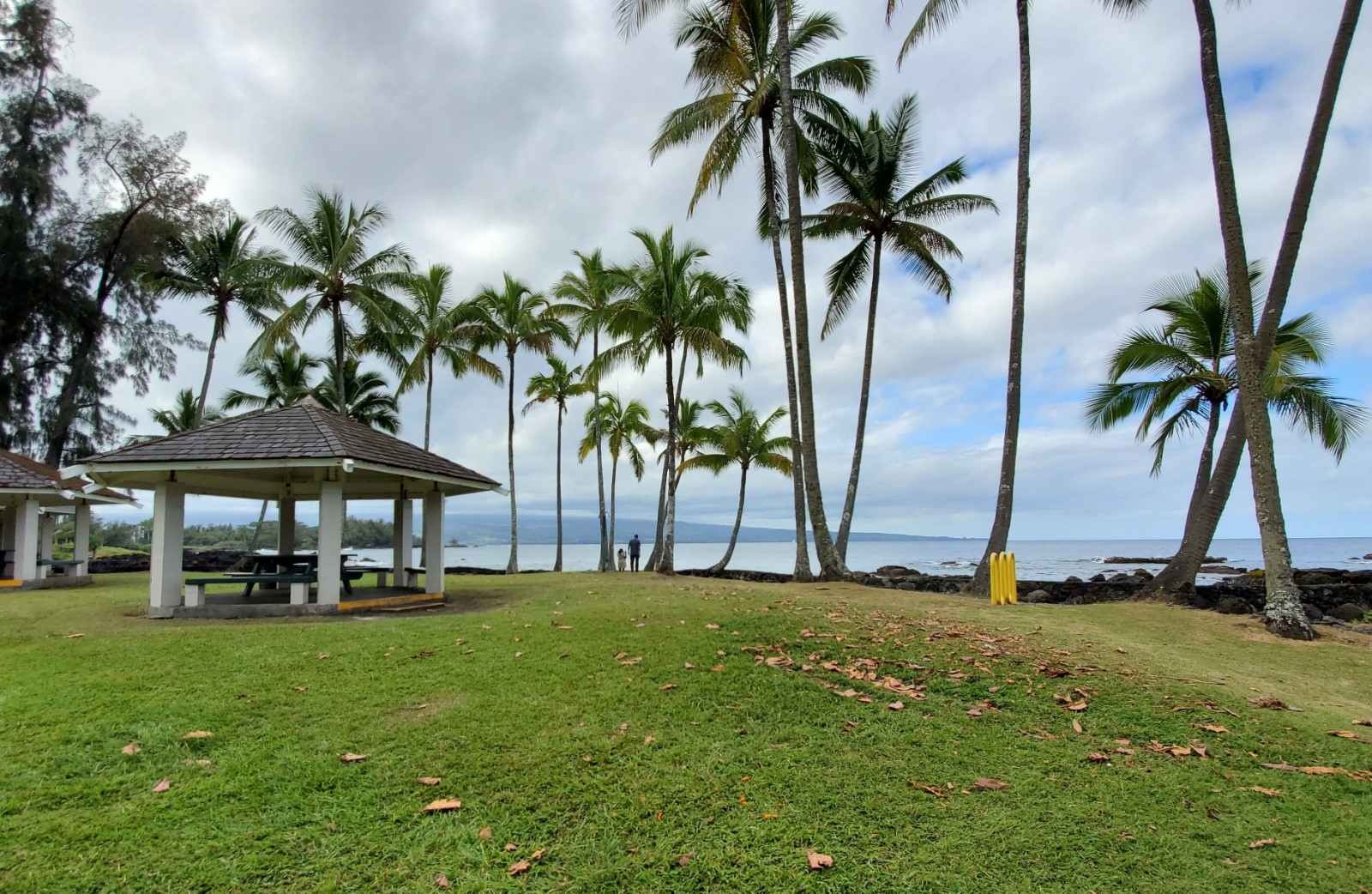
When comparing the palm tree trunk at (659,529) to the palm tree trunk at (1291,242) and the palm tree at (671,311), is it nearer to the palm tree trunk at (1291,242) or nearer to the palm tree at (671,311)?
the palm tree at (671,311)

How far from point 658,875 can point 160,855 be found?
2386mm

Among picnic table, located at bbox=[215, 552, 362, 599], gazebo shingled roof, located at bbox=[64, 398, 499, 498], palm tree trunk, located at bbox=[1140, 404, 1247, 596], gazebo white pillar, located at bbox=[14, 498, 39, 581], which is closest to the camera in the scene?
gazebo shingled roof, located at bbox=[64, 398, 499, 498]

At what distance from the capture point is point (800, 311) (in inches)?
584

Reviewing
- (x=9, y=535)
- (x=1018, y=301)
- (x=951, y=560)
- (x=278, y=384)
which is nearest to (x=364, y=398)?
(x=278, y=384)

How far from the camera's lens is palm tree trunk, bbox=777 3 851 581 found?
14.6 metres

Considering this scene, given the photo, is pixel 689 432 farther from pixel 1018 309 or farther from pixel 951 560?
pixel 951 560

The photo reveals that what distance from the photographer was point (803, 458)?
48.5 ft

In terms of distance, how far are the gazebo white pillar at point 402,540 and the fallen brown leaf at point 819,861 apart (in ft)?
40.2

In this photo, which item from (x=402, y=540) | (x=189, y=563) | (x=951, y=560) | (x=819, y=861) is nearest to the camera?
(x=819, y=861)

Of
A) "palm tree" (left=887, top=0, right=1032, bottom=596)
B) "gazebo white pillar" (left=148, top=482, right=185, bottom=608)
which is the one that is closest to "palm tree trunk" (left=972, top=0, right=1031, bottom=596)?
"palm tree" (left=887, top=0, right=1032, bottom=596)

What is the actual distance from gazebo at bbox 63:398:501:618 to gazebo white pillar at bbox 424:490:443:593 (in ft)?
0.07

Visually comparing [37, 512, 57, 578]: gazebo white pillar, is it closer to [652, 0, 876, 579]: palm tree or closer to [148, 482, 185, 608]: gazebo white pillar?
[148, 482, 185, 608]: gazebo white pillar

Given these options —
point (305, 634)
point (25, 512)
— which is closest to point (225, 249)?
point (25, 512)

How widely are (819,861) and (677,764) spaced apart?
1.17 metres
